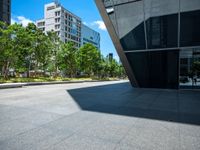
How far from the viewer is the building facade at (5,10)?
292 ft

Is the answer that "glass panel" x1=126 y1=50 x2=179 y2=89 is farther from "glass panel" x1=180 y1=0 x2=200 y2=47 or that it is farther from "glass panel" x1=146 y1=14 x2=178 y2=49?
"glass panel" x1=180 y1=0 x2=200 y2=47

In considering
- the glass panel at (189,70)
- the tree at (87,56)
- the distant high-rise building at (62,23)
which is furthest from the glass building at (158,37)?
the distant high-rise building at (62,23)

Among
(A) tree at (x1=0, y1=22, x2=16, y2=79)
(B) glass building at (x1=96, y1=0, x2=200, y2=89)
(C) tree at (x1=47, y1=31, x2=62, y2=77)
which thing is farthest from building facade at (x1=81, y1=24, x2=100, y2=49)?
(B) glass building at (x1=96, y1=0, x2=200, y2=89)

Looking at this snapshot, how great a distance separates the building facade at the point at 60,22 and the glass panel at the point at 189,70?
78699 millimetres

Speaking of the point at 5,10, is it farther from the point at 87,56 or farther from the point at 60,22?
the point at 87,56

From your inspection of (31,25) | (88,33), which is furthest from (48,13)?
(31,25)

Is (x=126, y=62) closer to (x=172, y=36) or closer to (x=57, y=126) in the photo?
(x=172, y=36)

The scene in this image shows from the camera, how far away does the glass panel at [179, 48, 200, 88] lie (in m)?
16.0

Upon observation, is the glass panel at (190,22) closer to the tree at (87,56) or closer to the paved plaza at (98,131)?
the paved plaza at (98,131)

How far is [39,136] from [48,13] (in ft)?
323

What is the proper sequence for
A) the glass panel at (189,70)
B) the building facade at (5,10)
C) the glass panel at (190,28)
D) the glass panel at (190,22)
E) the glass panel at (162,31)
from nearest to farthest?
the glass panel at (190,22)
the glass panel at (190,28)
the glass panel at (162,31)
the glass panel at (189,70)
the building facade at (5,10)

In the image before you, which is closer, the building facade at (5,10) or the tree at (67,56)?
the tree at (67,56)

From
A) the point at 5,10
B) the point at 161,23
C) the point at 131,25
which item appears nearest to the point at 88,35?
the point at 5,10

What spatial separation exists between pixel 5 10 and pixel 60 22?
30821mm
